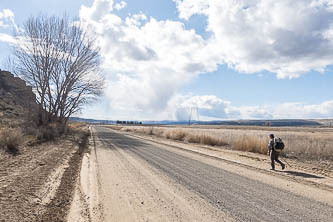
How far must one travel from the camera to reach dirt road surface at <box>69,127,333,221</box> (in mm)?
4973

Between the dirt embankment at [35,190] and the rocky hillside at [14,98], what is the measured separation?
23195 millimetres

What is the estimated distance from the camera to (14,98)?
172 feet

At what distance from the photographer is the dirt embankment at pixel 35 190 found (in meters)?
4.78

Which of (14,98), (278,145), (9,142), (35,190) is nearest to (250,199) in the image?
(278,145)

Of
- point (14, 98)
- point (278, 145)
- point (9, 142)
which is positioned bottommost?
point (9, 142)

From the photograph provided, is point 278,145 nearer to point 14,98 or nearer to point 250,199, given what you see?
point 250,199

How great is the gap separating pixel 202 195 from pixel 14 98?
58188 millimetres

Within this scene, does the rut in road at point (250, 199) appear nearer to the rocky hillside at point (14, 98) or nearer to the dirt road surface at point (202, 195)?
the dirt road surface at point (202, 195)

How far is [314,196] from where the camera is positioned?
6410mm

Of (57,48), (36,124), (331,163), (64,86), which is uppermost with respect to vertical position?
(57,48)

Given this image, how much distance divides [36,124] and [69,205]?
25722mm

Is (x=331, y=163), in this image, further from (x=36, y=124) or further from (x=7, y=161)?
(x=36, y=124)

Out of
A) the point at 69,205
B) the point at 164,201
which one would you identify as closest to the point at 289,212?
the point at 164,201

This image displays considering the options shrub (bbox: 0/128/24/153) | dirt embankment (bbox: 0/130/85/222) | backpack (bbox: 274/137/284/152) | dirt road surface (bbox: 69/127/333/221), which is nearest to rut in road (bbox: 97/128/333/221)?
dirt road surface (bbox: 69/127/333/221)
